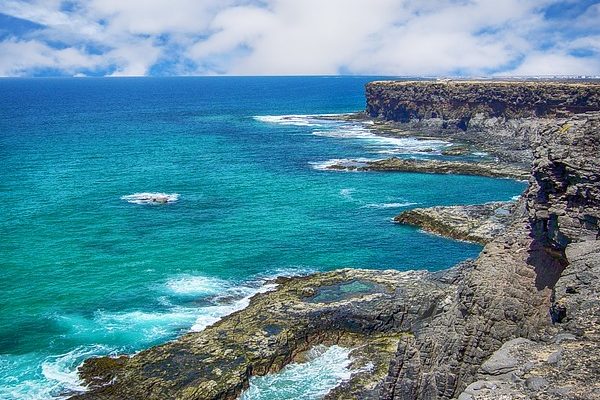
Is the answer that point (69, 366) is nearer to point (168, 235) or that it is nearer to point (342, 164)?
point (168, 235)

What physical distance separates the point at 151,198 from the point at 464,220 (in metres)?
47.0

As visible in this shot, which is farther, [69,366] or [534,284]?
[69,366]

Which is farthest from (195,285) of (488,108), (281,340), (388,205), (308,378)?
(488,108)

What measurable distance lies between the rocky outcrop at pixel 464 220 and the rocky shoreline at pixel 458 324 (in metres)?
1.61

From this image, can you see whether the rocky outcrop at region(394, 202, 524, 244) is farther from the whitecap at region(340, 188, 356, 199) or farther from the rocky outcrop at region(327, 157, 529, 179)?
the rocky outcrop at region(327, 157, 529, 179)

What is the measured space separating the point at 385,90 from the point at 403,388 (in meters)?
162

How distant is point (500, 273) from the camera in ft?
99.3

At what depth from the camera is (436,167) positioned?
114312 mm

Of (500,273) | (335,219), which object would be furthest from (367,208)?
(500,273)

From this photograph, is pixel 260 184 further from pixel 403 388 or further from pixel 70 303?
pixel 403 388

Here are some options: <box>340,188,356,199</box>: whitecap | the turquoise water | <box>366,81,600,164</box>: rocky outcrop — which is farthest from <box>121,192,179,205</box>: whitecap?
<box>366,81,600,164</box>: rocky outcrop

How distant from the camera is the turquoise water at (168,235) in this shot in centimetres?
5053

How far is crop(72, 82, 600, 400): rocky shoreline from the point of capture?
21.2m

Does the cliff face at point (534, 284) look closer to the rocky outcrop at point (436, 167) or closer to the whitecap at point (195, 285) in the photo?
the whitecap at point (195, 285)
